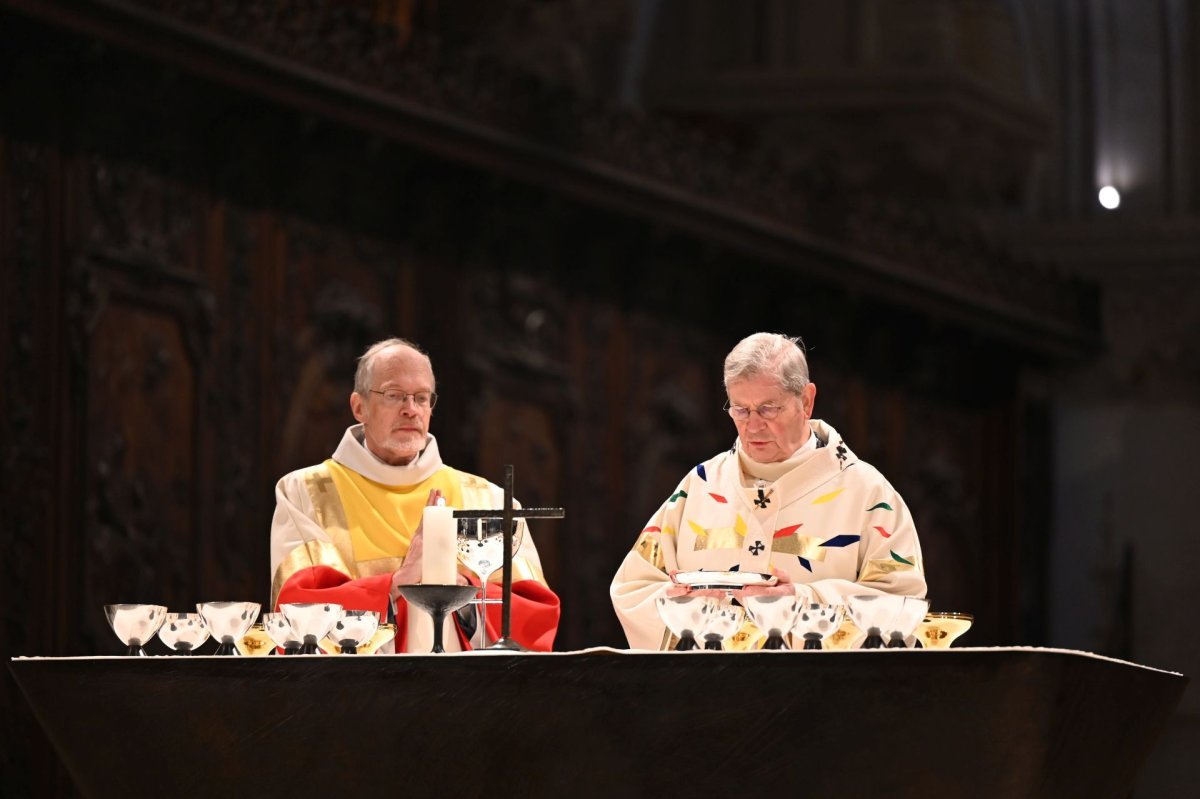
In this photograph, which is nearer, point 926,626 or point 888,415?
point 926,626

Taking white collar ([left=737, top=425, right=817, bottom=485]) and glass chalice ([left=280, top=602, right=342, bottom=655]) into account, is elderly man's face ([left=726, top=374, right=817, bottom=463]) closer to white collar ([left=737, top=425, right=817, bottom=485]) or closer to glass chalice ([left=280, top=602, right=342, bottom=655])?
white collar ([left=737, top=425, right=817, bottom=485])

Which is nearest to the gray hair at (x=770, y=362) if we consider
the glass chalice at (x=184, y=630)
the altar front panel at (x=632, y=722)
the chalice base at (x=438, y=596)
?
the chalice base at (x=438, y=596)

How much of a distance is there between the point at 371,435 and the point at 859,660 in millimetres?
1901

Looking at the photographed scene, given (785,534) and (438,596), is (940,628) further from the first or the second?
(438,596)

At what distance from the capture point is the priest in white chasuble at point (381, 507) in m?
5.78

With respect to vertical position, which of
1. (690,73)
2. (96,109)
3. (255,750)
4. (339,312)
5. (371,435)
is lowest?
(255,750)

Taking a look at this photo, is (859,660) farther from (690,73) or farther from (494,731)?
(690,73)

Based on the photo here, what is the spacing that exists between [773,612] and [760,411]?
2.59 feet

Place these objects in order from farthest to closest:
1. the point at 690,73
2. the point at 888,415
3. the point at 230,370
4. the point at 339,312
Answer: the point at 690,73, the point at 888,415, the point at 339,312, the point at 230,370

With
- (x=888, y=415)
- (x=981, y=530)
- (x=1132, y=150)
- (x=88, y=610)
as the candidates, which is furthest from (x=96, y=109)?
(x=1132, y=150)

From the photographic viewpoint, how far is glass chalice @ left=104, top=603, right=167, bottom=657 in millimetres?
5008

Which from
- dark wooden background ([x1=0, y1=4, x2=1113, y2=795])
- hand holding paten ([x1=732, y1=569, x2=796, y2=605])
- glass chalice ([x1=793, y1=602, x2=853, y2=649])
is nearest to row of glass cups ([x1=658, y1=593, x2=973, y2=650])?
glass chalice ([x1=793, y1=602, x2=853, y2=649])

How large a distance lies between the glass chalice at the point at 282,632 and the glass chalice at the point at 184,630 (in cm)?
16

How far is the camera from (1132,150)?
48.4 feet
